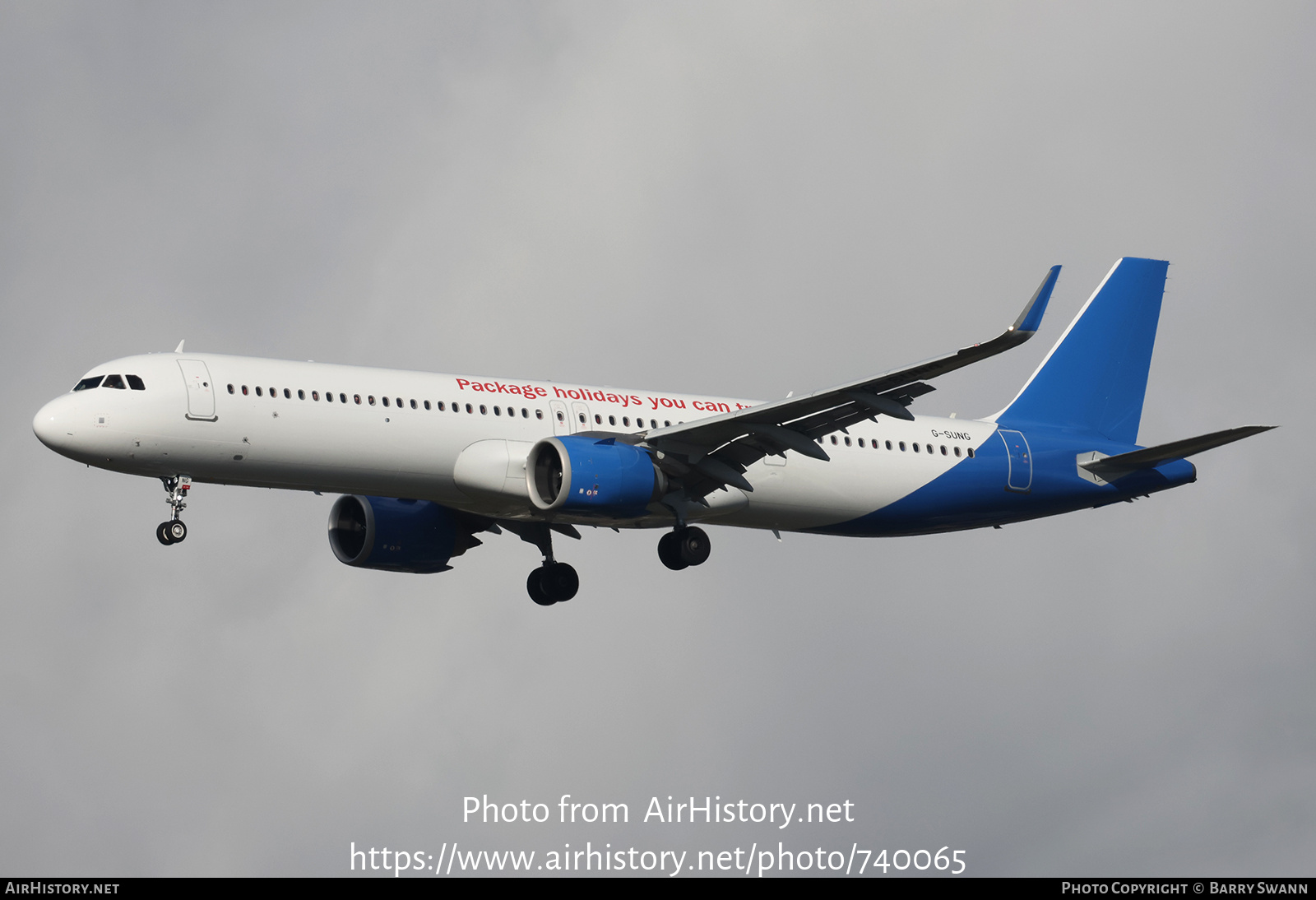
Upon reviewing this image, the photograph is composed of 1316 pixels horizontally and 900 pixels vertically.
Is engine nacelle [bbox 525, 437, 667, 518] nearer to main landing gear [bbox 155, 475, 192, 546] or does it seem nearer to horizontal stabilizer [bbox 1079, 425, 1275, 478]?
main landing gear [bbox 155, 475, 192, 546]

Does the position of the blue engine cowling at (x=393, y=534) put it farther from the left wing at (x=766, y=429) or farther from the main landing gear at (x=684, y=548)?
the left wing at (x=766, y=429)

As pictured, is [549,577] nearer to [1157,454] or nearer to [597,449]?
[597,449]

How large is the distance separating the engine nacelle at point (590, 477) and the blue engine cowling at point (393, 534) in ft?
18.7

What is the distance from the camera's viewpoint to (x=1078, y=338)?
161 feet

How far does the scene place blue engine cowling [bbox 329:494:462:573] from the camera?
141 ft

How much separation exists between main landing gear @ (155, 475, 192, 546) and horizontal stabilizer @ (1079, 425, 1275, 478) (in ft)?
74.0

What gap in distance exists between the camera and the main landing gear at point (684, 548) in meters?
40.7

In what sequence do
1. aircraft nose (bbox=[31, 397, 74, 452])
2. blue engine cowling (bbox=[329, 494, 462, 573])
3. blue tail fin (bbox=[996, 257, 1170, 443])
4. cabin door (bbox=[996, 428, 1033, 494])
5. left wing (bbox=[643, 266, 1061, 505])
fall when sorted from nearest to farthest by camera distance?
aircraft nose (bbox=[31, 397, 74, 452]), left wing (bbox=[643, 266, 1061, 505]), blue engine cowling (bbox=[329, 494, 462, 573]), cabin door (bbox=[996, 428, 1033, 494]), blue tail fin (bbox=[996, 257, 1170, 443])

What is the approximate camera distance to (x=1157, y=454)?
44062mm

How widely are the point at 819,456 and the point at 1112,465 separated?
1065 centimetres

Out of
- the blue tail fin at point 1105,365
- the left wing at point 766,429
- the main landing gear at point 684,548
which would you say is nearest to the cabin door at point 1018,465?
the blue tail fin at point 1105,365

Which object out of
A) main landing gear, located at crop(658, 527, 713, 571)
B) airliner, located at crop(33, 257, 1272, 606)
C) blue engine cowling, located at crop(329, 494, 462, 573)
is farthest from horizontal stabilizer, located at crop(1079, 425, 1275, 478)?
blue engine cowling, located at crop(329, 494, 462, 573)

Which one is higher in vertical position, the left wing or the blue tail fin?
the blue tail fin

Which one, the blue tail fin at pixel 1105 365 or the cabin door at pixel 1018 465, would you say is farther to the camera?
the blue tail fin at pixel 1105 365
